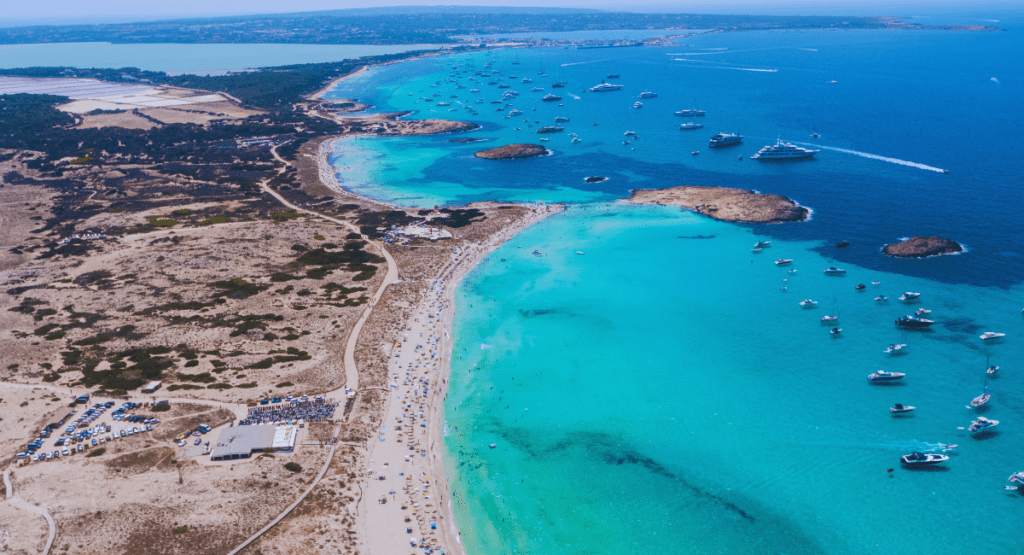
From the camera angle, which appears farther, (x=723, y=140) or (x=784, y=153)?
(x=723, y=140)

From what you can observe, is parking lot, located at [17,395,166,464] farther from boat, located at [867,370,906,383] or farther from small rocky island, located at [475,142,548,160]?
small rocky island, located at [475,142,548,160]

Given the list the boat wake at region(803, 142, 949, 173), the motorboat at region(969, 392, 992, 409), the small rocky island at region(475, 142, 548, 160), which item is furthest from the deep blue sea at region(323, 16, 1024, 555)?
the small rocky island at region(475, 142, 548, 160)

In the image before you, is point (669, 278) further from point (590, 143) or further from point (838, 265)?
point (590, 143)

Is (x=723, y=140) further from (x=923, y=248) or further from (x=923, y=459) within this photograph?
(x=923, y=459)

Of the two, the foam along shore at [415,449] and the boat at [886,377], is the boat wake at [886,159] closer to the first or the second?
the boat at [886,377]

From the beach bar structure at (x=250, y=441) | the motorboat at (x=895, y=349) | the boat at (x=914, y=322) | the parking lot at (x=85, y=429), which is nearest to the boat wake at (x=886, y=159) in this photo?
the boat at (x=914, y=322)

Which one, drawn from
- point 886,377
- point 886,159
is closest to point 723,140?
point 886,159
